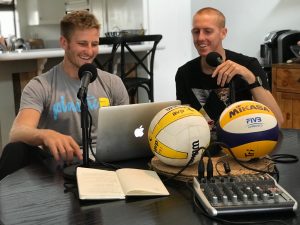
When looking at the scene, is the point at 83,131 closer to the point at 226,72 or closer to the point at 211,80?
the point at 226,72

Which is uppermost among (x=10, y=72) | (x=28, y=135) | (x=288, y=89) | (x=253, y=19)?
(x=253, y=19)

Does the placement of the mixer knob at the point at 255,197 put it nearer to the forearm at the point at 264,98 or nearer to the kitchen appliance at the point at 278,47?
the forearm at the point at 264,98

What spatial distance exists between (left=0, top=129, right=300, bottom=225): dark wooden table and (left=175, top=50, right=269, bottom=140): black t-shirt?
0.80 meters

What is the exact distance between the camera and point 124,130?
4.62 ft

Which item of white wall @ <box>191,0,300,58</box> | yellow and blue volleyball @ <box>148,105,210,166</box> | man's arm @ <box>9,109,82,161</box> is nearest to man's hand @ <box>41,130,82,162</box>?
man's arm @ <box>9,109,82,161</box>

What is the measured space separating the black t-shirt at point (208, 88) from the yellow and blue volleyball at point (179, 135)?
793 mm

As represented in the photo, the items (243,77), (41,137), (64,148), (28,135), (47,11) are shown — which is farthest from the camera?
(47,11)

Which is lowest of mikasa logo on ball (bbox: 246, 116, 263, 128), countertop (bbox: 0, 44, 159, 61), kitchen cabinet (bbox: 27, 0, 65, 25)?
mikasa logo on ball (bbox: 246, 116, 263, 128)

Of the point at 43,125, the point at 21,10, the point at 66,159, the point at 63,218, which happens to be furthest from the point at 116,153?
the point at 21,10

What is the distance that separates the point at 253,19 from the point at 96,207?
12.1ft

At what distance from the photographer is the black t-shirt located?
2.08 metres

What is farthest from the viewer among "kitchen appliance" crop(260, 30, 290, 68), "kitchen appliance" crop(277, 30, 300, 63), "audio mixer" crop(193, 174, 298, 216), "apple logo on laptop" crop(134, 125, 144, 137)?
"kitchen appliance" crop(260, 30, 290, 68)

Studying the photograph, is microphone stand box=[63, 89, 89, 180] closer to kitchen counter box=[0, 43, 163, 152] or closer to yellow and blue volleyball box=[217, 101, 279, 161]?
yellow and blue volleyball box=[217, 101, 279, 161]

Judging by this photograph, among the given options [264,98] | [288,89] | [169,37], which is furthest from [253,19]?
[264,98]
